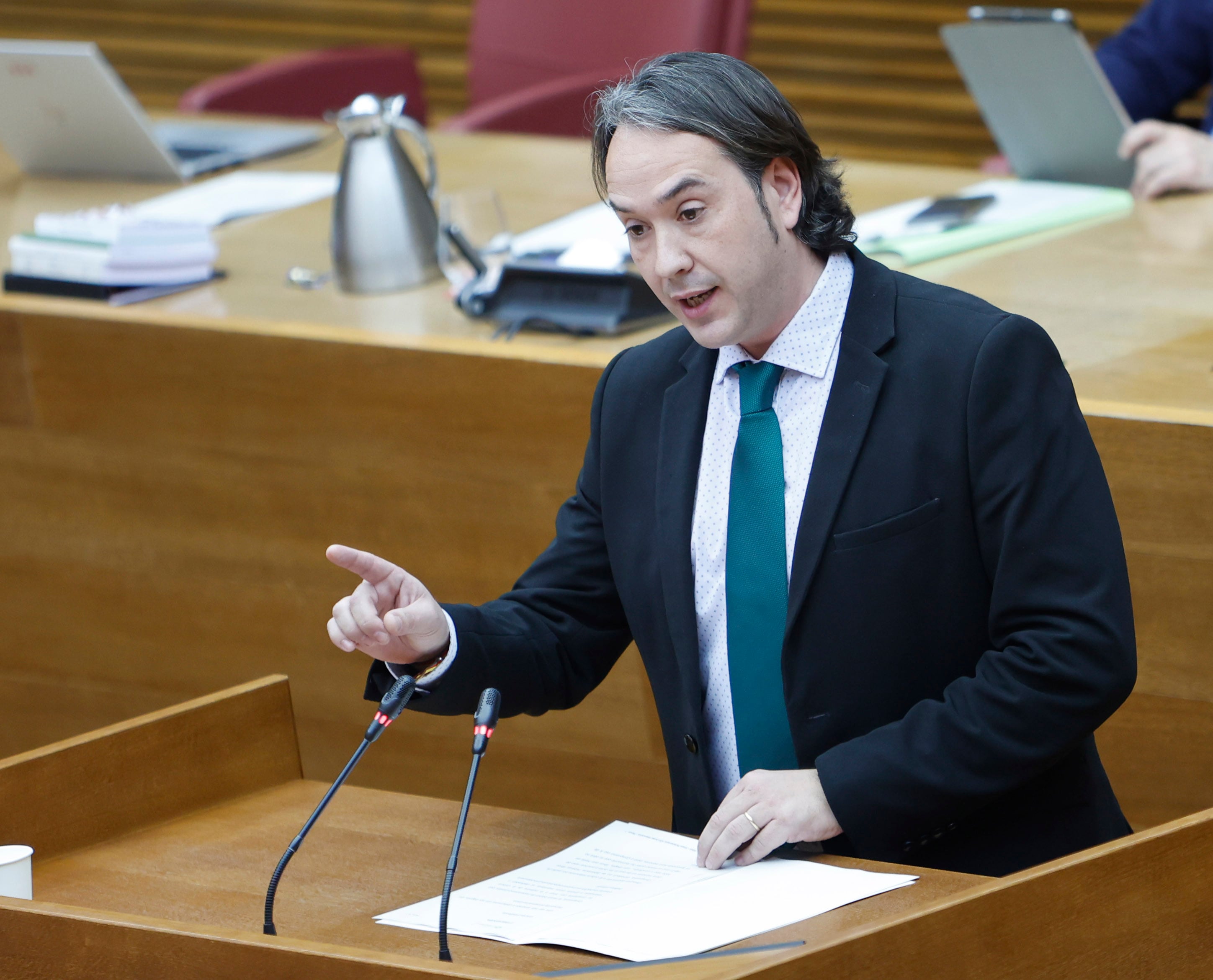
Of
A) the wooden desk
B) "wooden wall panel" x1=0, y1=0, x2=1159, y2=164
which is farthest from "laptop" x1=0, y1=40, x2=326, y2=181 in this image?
"wooden wall panel" x1=0, y1=0, x2=1159, y2=164

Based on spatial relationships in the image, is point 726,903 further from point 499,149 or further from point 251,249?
point 499,149

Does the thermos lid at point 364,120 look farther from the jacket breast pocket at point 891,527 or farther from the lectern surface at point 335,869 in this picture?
the jacket breast pocket at point 891,527

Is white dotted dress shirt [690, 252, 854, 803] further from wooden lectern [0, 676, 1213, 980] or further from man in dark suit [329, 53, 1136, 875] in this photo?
wooden lectern [0, 676, 1213, 980]

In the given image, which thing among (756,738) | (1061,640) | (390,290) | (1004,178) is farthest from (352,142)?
(1061,640)

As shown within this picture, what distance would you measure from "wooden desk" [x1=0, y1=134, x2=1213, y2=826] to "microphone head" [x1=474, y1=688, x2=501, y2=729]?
890mm

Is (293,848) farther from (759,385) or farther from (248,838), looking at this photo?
(759,385)

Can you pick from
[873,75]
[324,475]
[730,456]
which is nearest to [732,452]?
[730,456]

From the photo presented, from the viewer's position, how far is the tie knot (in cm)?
144

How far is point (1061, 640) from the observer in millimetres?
1297

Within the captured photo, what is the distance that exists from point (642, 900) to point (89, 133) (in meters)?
2.31

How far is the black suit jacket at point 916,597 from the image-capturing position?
1.31 metres

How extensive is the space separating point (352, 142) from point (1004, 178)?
1124 mm

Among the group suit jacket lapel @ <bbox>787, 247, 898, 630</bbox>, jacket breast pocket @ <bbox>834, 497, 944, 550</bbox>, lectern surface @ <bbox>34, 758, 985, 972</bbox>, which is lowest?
lectern surface @ <bbox>34, 758, 985, 972</bbox>

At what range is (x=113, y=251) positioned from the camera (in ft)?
8.02
